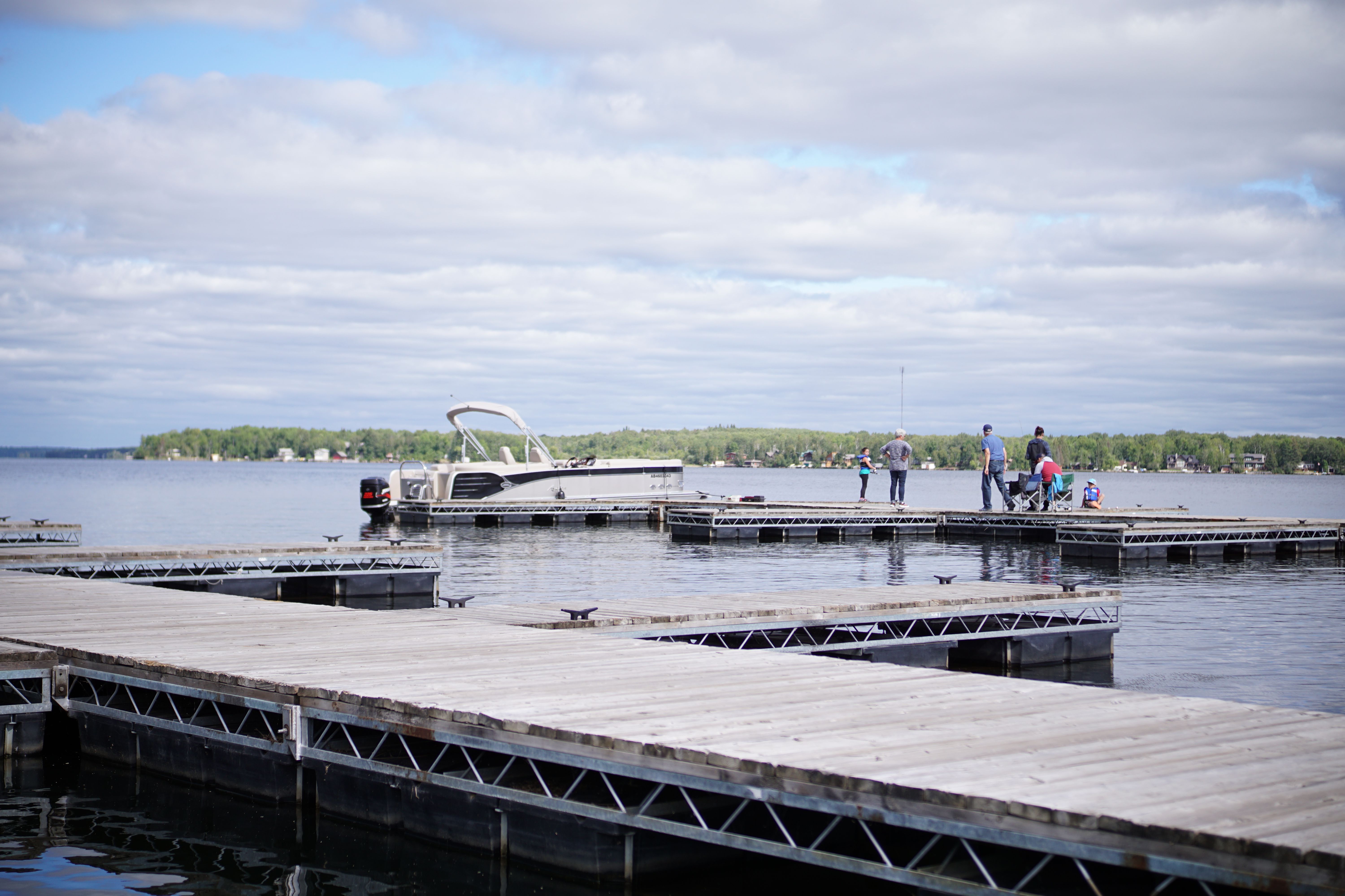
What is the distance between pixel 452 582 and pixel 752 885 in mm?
17037

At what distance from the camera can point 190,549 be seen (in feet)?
61.6

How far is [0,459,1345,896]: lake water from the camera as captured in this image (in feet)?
23.6

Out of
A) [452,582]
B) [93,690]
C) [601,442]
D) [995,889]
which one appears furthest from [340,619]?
[601,442]

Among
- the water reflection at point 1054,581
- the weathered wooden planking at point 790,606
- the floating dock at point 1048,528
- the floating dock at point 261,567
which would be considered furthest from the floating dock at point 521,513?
the weathered wooden planking at point 790,606

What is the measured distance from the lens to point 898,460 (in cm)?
3450

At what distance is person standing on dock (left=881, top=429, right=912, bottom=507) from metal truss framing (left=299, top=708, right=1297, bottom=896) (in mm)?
25441

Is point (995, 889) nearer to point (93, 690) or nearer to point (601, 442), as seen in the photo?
point (93, 690)

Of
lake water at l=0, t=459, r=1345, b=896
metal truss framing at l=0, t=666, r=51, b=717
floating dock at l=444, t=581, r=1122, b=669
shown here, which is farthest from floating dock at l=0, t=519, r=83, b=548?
metal truss framing at l=0, t=666, r=51, b=717

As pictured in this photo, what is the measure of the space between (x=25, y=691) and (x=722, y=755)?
614 centimetres

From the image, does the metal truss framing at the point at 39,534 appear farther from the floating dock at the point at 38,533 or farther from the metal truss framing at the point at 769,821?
the metal truss framing at the point at 769,821

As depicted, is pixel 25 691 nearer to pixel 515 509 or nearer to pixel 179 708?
pixel 179 708

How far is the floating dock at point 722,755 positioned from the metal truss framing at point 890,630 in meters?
2.40

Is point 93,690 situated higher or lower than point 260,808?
higher

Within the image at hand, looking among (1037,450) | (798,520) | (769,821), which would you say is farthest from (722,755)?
(798,520)
